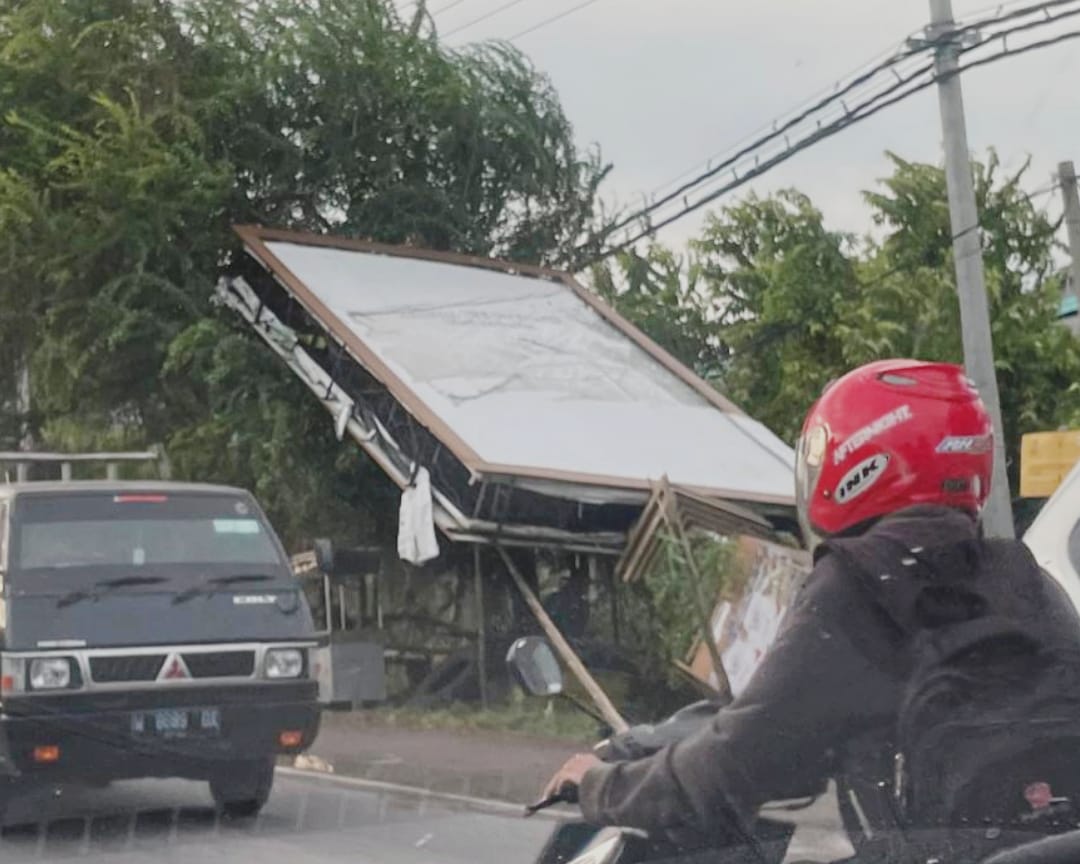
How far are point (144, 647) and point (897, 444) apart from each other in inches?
289

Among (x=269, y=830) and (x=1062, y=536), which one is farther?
(x=269, y=830)

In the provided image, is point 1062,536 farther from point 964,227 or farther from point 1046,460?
point 964,227

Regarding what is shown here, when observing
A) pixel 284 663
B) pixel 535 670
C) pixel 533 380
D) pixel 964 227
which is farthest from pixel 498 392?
pixel 535 670

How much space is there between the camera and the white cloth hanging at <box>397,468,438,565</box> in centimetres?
1556

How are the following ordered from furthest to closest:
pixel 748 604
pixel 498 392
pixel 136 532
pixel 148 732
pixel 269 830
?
pixel 498 392, pixel 748 604, pixel 136 532, pixel 269 830, pixel 148 732

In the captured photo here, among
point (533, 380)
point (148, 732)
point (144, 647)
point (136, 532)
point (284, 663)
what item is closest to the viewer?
point (148, 732)

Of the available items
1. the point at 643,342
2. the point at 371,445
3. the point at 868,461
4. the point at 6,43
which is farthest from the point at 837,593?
the point at 6,43

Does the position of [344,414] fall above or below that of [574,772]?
above

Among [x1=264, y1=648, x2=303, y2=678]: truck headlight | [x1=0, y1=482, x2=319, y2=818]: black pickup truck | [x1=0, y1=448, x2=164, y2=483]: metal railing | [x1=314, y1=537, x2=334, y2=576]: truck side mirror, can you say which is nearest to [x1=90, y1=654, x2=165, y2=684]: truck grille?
[x1=0, y1=482, x2=319, y2=818]: black pickup truck

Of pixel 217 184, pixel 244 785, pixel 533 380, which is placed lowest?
pixel 244 785

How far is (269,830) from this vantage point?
972 centimetres

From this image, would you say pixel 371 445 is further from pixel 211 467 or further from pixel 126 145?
pixel 126 145

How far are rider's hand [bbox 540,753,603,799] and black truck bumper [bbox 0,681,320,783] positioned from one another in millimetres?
6737

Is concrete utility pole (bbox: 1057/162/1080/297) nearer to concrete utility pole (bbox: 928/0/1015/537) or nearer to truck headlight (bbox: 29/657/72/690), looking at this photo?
concrete utility pole (bbox: 928/0/1015/537)
